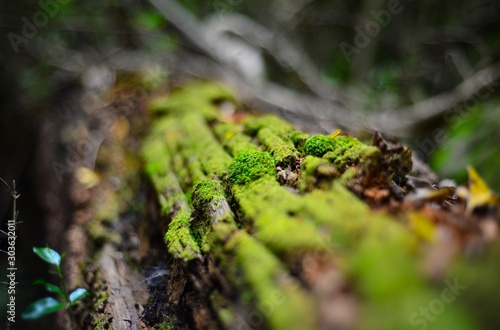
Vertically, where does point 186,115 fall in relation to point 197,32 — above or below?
below

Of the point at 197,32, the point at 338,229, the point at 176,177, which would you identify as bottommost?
the point at 338,229

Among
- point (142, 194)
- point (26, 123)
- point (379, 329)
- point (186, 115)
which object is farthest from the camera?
point (26, 123)

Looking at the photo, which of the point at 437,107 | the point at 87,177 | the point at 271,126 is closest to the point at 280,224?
the point at 271,126

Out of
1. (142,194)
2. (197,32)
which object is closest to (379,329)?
(142,194)

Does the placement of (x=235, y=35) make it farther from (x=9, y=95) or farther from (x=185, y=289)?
(x=185, y=289)

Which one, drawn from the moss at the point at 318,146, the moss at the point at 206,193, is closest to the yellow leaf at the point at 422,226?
the moss at the point at 318,146

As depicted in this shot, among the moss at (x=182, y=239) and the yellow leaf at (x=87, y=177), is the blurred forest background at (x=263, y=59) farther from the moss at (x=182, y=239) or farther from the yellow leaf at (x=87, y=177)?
the moss at (x=182, y=239)

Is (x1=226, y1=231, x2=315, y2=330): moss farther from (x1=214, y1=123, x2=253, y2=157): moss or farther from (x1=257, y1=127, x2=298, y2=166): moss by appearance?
(x1=214, y1=123, x2=253, y2=157): moss
